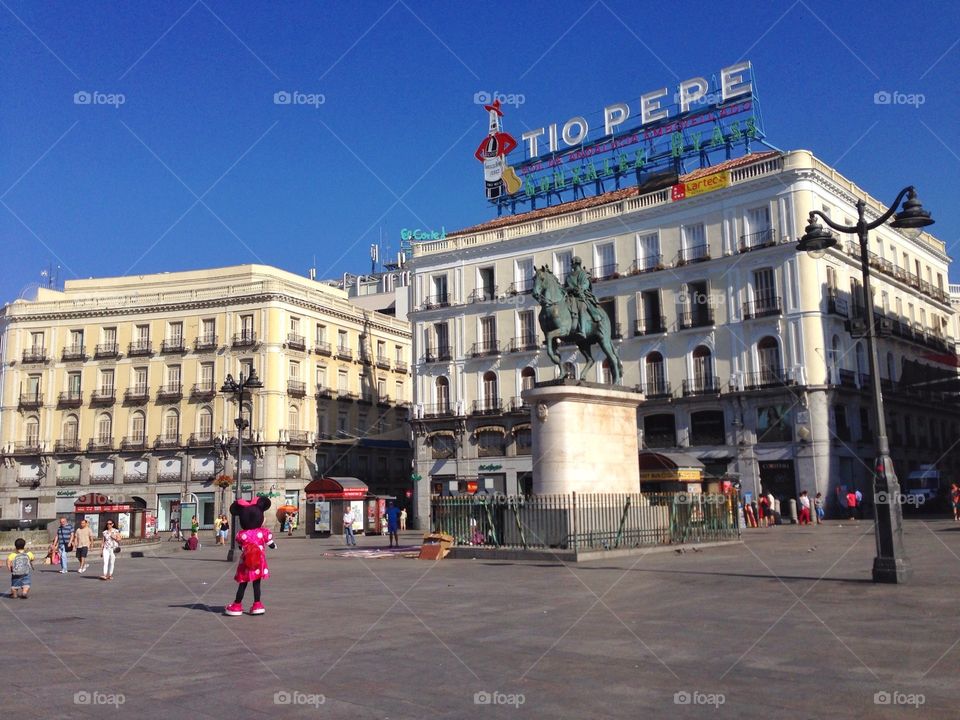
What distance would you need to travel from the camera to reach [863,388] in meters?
46.3

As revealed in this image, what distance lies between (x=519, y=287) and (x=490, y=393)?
658 cm

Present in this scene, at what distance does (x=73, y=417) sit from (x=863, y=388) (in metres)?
51.0

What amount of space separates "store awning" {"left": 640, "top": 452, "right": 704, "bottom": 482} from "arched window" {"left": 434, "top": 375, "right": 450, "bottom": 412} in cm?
1875

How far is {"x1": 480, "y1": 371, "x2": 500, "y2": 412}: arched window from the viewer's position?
53688 millimetres

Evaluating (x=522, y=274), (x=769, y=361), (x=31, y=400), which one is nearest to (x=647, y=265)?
(x=522, y=274)

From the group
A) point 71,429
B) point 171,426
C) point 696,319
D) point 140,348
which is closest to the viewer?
point 696,319

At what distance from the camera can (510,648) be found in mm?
9273

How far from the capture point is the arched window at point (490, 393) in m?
53.7

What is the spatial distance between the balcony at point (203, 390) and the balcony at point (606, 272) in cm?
2694

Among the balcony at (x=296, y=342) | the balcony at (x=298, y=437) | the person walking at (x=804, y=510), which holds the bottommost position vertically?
the person walking at (x=804, y=510)

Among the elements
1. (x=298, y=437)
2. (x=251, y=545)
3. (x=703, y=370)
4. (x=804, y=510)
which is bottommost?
(x=804, y=510)

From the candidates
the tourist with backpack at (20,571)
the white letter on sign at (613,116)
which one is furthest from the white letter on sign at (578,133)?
the tourist with backpack at (20,571)

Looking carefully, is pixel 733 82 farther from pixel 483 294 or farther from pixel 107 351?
pixel 107 351

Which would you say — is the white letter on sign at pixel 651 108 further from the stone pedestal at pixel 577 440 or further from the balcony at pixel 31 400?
the balcony at pixel 31 400
